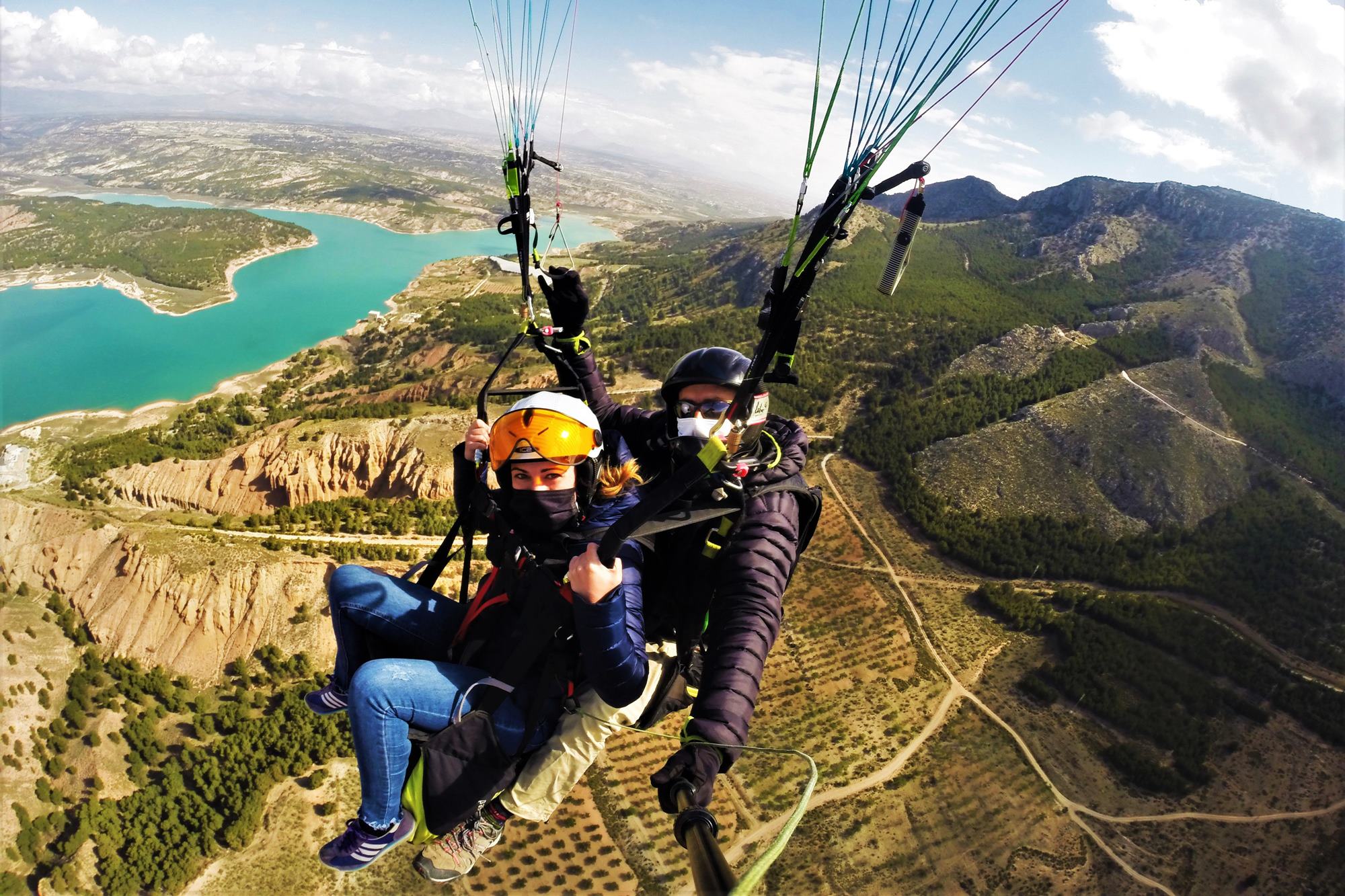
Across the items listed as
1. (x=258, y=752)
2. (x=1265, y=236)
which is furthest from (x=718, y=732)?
(x=1265, y=236)

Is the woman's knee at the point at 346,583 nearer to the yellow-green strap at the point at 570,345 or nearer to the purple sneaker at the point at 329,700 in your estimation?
the purple sneaker at the point at 329,700

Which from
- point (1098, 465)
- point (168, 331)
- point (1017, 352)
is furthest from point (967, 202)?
point (168, 331)

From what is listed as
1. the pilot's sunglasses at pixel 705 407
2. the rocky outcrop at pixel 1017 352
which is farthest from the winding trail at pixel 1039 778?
the rocky outcrop at pixel 1017 352

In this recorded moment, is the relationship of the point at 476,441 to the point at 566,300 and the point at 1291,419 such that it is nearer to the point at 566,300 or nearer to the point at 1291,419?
the point at 566,300

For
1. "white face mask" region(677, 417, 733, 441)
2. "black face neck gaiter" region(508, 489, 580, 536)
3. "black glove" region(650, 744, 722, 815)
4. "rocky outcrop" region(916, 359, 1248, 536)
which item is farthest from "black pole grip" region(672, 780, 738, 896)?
"rocky outcrop" region(916, 359, 1248, 536)

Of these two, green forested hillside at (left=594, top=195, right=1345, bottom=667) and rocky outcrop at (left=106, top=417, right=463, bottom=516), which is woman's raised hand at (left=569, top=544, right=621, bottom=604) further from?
rocky outcrop at (left=106, top=417, right=463, bottom=516)
